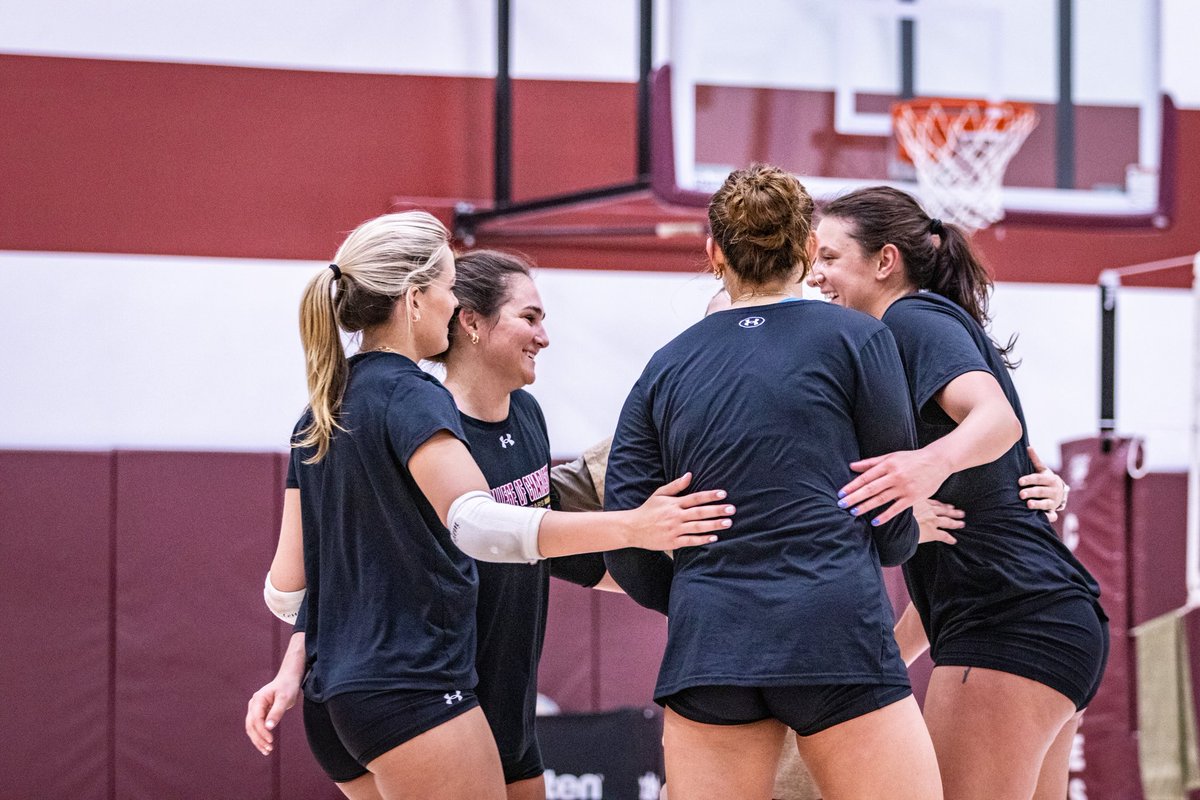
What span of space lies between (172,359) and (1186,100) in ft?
18.7

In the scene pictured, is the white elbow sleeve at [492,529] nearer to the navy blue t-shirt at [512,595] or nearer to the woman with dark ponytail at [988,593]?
the navy blue t-shirt at [512,595]

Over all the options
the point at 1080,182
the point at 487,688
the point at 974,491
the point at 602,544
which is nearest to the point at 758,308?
the point at 602,544

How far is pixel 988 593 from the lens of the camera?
3.00 meters

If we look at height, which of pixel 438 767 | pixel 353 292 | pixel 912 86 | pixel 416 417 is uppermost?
pixel 912 86

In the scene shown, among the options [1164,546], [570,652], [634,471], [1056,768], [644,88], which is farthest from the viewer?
[1164,546]

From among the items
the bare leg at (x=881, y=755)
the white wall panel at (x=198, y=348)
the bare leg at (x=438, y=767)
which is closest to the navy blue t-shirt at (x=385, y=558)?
the bare leg at (x=438, y=767)

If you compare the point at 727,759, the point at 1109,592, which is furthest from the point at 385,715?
the point at 1109,592

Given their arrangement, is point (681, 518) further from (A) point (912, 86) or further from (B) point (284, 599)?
(A) point (912, 86)

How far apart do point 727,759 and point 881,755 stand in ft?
0.93

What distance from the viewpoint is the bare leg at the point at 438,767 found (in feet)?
8.71

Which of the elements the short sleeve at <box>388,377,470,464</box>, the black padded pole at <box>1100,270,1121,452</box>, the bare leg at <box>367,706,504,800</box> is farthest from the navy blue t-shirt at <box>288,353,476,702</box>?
the black padded pole at <box>1100,270,1121,452</box>

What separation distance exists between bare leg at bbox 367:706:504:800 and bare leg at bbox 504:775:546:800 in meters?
0.51

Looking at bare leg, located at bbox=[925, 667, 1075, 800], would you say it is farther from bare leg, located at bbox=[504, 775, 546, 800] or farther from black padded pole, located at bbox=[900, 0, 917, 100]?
black padded pole, located at bbox=[900, 0, 917, 100]

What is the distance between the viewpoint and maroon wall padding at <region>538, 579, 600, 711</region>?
6547 millimetres
